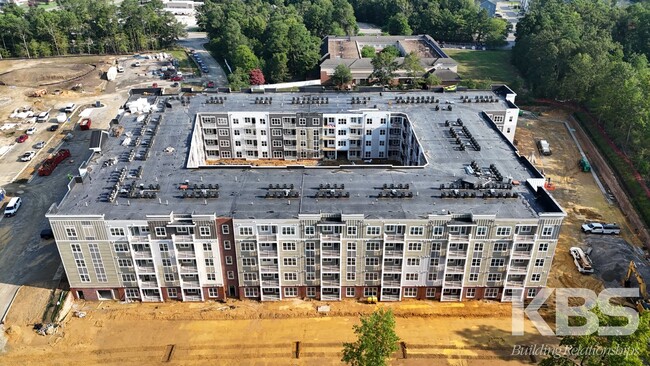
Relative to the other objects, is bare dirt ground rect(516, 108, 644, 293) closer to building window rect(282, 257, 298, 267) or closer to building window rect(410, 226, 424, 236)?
building window rect(410, 226, 424, 236)

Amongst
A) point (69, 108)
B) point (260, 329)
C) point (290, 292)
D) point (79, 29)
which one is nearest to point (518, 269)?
point (290, 292)

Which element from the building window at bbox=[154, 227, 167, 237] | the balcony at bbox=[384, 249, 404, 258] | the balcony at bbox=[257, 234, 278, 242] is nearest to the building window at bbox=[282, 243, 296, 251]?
the balcony at bbox=[257, 234, 278, 242]

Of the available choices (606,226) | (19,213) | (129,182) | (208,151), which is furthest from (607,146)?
(19,213)

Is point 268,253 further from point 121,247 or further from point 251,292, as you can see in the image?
point 121,247

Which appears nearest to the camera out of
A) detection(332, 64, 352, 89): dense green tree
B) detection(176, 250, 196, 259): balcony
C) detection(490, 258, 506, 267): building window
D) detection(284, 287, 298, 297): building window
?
detection(176, 250, 196, 259): balcony

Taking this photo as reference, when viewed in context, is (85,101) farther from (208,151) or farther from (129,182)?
(129,182)

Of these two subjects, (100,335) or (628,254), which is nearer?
(100,335)
